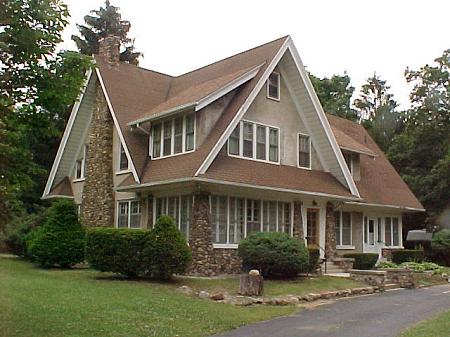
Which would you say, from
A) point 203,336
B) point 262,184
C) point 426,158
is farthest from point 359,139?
point 203,336

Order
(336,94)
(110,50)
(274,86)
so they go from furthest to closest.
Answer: (336,94) → (110,50) → (274,86)

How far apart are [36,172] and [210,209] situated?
1019cm

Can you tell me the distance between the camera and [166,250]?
56.6ft

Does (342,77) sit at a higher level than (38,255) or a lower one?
higher

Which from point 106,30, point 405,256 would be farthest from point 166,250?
point 106,30

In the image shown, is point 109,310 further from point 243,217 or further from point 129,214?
point 129,214

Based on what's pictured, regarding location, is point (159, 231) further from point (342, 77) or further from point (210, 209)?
point (342, 77)

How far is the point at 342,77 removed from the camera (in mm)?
56875

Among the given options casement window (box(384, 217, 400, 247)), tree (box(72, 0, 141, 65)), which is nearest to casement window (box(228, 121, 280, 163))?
casement window (box(384, 217, 400, 247))

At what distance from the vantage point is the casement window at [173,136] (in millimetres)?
20625

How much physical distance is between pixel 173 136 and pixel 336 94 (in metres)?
37.1

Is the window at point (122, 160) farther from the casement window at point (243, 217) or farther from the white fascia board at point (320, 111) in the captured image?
the white fascia board at point (320, 111)

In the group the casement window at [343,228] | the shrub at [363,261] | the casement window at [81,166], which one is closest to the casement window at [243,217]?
the shrub at [363,261]

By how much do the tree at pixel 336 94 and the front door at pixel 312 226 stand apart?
2776 cm
